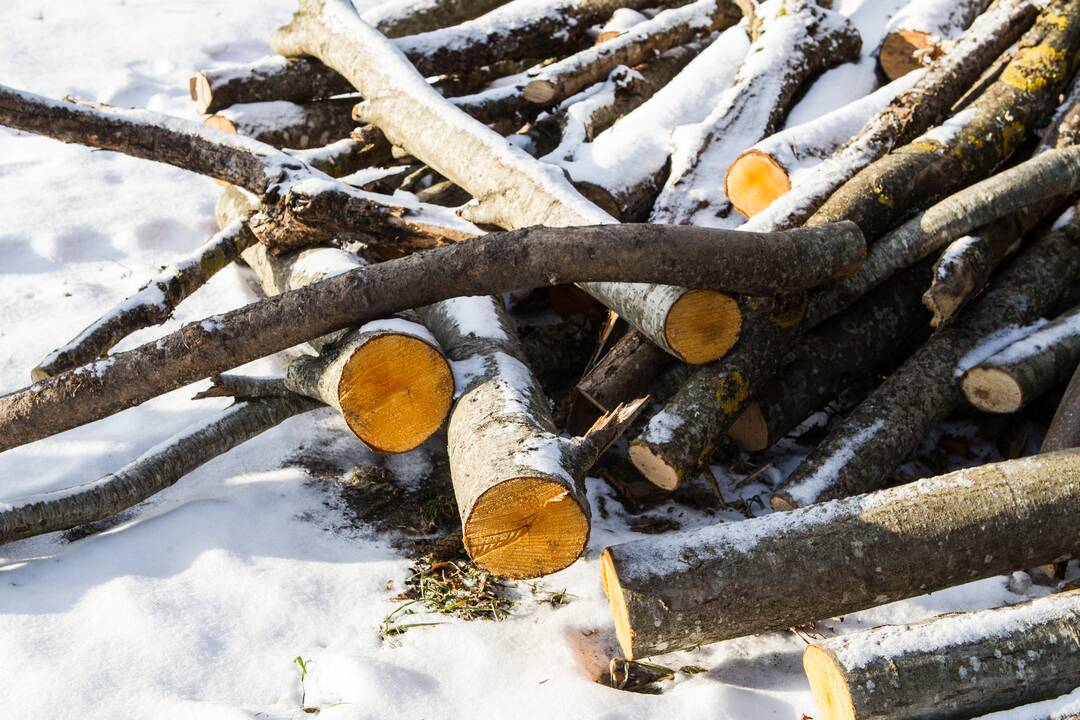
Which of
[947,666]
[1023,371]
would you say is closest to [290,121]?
[1023,371]

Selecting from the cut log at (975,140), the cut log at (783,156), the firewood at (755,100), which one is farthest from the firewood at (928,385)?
the firewood at (755,100)

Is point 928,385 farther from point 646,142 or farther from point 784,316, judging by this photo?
point 646,142

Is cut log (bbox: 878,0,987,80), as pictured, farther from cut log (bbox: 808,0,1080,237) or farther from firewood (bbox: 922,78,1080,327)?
firewood (bbox: 922,78,1080,327)

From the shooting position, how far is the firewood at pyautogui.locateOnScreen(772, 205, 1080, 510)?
11.7 ft

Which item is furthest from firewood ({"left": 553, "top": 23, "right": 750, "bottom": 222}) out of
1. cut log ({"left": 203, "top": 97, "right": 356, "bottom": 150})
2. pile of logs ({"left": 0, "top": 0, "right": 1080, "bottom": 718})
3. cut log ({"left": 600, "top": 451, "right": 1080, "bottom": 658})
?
cut log ({"left": 600, "top": 451, "right": 1080, "bottom": 658})

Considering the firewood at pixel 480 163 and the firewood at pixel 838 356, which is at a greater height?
the firewood at pixel 480 163

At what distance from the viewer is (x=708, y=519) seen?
383cm

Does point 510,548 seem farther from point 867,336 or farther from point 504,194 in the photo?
point 867,336

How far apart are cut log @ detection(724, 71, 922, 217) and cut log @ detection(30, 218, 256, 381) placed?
2.27 metres

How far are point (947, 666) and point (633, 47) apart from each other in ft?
14.4

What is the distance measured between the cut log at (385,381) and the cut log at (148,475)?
0.41m

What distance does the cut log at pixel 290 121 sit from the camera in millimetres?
5492

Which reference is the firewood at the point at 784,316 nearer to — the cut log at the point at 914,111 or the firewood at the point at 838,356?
the firewood at the point at 838,356

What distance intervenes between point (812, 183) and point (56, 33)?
20.0 ft
